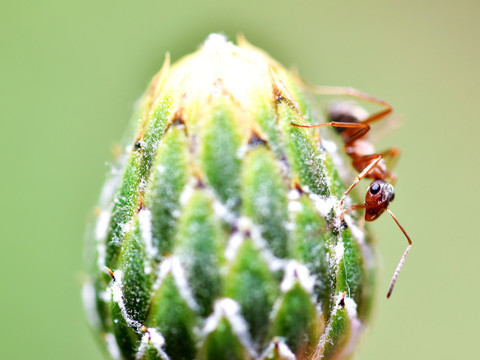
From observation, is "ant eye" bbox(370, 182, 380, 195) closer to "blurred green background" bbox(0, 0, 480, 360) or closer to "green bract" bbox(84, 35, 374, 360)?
"green bract" bbox(84, 35, 374, 360)

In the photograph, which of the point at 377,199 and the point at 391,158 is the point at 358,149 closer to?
the point at 391,158

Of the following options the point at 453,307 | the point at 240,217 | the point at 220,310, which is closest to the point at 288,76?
the point at 240,217

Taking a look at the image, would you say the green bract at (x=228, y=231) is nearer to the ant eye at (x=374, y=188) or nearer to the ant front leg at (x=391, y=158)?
the ant eye at (x=374, y=188)

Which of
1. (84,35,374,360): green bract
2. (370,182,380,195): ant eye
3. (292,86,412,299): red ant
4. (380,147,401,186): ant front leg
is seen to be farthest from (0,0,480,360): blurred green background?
(84,35,374,360): green bract

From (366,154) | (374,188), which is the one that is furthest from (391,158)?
(374,188)

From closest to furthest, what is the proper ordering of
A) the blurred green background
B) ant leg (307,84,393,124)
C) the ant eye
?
1. the ant eye
2. ant leg (307,84,393,124)
3. the blurred green background

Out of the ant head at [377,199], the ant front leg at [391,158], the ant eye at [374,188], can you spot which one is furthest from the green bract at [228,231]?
the ant front leg at [391,158]

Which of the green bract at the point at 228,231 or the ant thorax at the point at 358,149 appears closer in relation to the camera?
the green bract at the point at 228,231
